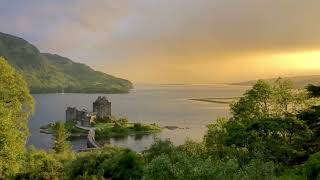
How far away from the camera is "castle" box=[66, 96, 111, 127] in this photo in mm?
144375

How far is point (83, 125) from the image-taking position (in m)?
143

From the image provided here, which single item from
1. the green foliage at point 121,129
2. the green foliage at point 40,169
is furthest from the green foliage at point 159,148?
the green foliage at point 121,129

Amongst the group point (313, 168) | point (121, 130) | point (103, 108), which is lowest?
point (121, 130)

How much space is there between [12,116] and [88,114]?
4716 inches

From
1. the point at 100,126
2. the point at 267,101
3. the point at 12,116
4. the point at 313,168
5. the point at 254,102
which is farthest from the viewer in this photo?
the point at 100,126

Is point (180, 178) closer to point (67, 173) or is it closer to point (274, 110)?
point (67, 173)

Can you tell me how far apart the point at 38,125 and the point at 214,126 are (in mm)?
114808

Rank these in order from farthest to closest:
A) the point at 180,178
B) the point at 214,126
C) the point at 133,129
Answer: the point at 133,129 → the point at 214,126 → the point at 180,178

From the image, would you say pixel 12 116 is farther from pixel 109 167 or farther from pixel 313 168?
pixel 313 168

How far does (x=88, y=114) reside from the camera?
150 metres

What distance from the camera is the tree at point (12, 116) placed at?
27594 mm

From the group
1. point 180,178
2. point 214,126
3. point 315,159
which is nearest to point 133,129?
point 214,126

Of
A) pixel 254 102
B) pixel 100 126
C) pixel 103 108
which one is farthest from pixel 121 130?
pixel 254 102

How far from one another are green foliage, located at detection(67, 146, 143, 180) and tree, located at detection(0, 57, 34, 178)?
5361mm
